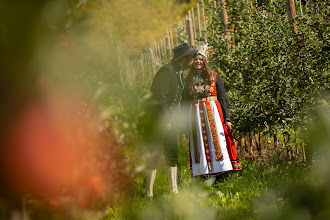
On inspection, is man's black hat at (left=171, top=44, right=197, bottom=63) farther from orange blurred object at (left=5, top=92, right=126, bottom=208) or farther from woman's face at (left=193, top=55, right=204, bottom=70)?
orange blurred object at (left=5, top=92, right=126, bottom=208)

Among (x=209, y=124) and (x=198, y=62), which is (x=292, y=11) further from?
(x=209, y=124)

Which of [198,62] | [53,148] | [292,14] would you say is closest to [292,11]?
[292,14]

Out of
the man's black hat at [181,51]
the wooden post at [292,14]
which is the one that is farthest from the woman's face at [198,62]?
the wooden post at [292,14]

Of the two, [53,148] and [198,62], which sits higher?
[198,62]

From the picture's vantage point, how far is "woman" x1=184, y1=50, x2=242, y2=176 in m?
3.91

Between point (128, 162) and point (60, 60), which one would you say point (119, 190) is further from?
point (60, 60)

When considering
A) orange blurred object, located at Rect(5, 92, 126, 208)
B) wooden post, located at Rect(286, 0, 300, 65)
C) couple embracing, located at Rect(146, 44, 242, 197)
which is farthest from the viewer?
couple embracing, located at Rect(146, 44, 242, 197)

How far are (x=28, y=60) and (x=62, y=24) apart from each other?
0.08 m

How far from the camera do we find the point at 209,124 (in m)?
3.98

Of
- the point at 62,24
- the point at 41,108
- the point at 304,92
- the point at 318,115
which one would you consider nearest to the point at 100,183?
the point at 41,108

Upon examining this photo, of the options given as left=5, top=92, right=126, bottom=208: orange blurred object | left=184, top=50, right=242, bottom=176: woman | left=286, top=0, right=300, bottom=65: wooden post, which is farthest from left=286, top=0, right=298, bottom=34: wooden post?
left=5, top=92, right=126, bottom=208: orange blurred object

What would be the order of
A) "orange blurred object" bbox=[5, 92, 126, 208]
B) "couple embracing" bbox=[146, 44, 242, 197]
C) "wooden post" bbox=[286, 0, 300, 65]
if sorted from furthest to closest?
"couple embracing" bbox=[146, 44, 242, 197]
"wooden post" bbox=[286, 0, 300, 65]
"orange blurred object" bbox=[5, 92, 126, 208]

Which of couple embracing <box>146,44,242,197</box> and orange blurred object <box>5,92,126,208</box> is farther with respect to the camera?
couple embracing <box>146,44,242,197</box>

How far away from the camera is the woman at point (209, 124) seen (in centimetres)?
391
